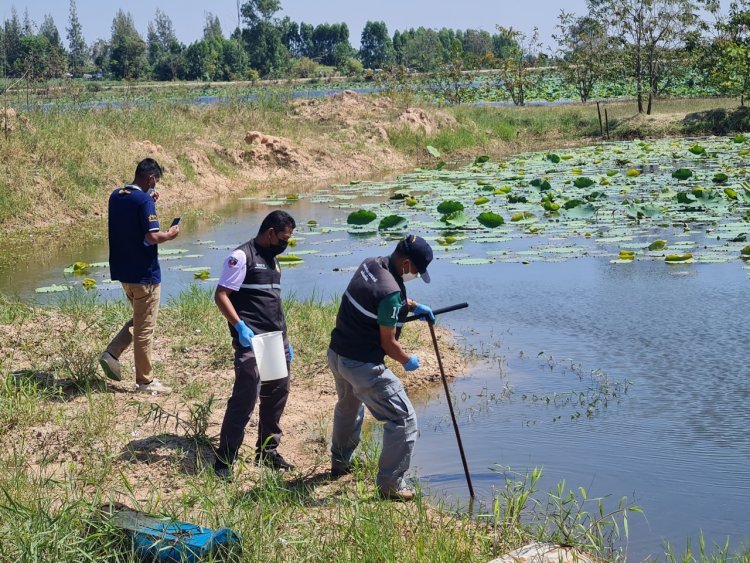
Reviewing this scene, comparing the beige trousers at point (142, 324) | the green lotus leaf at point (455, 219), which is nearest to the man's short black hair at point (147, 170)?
the beige trousers at point (142, 324)

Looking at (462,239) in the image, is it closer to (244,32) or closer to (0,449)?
(0,449)

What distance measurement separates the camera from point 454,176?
925 inches

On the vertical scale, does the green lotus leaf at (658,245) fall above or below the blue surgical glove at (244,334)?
below

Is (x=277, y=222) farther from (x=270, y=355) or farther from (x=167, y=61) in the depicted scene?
(x=167, y=61)

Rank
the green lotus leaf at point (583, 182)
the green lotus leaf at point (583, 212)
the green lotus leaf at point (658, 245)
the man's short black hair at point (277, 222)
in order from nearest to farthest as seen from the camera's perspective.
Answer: the man's short black hair at point (277, 222) → the green lotus leaf at point (658, 245) → the green lotus leaf at point (583, 212) → the green lotus leaf at point (583, 182)

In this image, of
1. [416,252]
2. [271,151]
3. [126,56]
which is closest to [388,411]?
[416,252]

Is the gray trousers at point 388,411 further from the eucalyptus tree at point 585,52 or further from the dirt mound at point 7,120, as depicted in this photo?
the eucalyptus tree at point 585,52

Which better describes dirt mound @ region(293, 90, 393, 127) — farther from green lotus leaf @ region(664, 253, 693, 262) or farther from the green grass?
the green grass

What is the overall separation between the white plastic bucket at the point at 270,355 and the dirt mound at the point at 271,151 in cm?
1938

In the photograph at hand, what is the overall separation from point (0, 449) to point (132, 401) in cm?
103

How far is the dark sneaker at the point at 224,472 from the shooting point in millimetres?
5719

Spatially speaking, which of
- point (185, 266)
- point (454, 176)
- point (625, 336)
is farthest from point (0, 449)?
point (454, 176)

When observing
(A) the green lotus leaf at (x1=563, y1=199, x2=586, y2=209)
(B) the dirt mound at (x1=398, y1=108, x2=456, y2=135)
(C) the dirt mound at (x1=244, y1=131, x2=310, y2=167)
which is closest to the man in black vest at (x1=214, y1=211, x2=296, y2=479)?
(A) the green lotus leaf at (x1=563, y1=199, x2=586, y2=209)

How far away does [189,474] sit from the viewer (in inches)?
235
